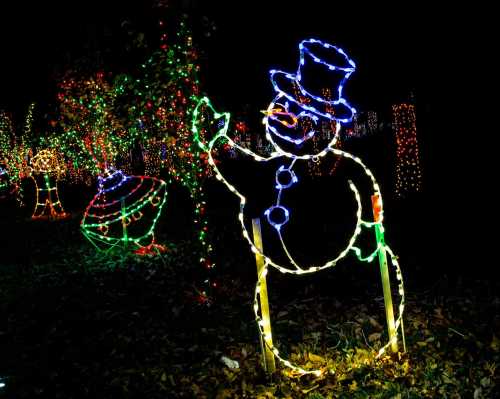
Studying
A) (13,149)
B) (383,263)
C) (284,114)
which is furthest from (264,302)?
(13,149)

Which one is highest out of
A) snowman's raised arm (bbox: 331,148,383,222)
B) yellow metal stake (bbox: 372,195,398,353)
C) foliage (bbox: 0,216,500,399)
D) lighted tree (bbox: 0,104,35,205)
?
lighted tree (bbox: 0,104,35,205)

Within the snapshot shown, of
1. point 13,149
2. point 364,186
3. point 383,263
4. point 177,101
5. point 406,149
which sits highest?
point 13,149

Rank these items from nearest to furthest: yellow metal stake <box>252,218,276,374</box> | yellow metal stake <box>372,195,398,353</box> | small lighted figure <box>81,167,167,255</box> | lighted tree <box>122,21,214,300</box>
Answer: yellow metal stake <box>252,218,276,374</box> → yellow metal stake <box>372,195,398,353</box> → lighted tree <box>122,21,214,300</box> → small lighted figure <box>81,167,167,255</box>

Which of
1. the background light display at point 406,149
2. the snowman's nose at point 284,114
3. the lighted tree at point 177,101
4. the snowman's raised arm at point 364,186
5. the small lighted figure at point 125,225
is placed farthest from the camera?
the background light display at point 406,149

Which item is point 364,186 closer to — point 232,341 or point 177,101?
point 177,101

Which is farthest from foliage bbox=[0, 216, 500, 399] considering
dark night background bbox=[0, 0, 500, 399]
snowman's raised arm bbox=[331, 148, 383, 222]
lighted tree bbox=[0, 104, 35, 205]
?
lighted tree bbox=[0, 104, 35, 205]

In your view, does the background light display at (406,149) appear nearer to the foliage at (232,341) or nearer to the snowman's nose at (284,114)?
the foliage at (232,341)

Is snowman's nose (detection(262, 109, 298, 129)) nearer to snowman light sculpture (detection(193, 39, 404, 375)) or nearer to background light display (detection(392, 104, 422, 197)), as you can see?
snowman light sculpture (detection(193, 39, 404, 375))

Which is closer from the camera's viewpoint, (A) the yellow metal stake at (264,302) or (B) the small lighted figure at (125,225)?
(A) the yellow metal stake at (264,302)

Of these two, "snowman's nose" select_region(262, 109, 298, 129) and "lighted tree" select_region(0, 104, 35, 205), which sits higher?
"lighted tree" select_region(0, 104, 35, 205)

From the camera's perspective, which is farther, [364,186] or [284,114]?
[364,186]

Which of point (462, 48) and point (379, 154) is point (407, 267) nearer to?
point (462, 48)

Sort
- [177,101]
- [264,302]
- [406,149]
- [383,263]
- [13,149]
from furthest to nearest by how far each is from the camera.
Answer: [13,149] < [406,149] < [177,101] < [383,263] < [264,302]

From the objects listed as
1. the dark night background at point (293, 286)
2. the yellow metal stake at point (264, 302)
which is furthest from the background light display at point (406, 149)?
the yellow metal stake at point (264, 302)
